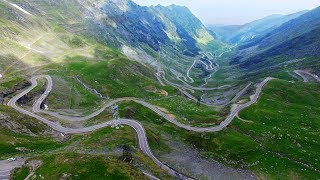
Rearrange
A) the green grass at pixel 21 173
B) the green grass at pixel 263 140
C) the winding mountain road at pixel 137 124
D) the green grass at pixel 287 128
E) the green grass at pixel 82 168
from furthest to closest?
the green grass at pixel 287 128, the winding mountain road at pixel 137 124, the green grass at pixel 263 140, the green grass at pixel 21 173, the green grass at pixel 82 168

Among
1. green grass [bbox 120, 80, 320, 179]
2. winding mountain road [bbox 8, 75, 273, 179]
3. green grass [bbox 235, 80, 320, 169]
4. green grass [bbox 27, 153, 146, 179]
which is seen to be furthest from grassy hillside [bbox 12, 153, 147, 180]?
green grass [bbox 235, 80, 320, 169]

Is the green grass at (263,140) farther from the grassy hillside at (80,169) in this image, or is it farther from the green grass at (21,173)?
the green grass at (21,173)

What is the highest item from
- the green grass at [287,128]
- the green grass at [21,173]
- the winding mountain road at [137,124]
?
the green grass at [21,173]

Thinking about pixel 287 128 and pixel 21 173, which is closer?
pixel 21 173

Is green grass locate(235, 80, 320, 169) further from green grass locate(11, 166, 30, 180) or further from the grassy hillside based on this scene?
green grass locate(11, 166, 30, 180)

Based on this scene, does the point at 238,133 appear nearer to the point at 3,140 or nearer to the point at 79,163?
the point at 79,163

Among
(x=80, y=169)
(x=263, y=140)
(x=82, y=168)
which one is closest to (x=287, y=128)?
(x=263, y=140)

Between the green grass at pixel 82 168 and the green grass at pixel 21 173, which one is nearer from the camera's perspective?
the green grass at pixel 82 168

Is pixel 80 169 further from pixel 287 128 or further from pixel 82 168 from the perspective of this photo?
pixel 287 128

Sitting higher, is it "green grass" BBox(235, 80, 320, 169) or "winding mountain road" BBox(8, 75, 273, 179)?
"winding mountain road" BBox(8, 75, 273, 179)

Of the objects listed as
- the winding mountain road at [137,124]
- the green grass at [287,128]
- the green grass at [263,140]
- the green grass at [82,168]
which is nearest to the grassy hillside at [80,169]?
the green grass at [82,168]

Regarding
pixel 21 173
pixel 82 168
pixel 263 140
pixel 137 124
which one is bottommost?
pixel 263 140
